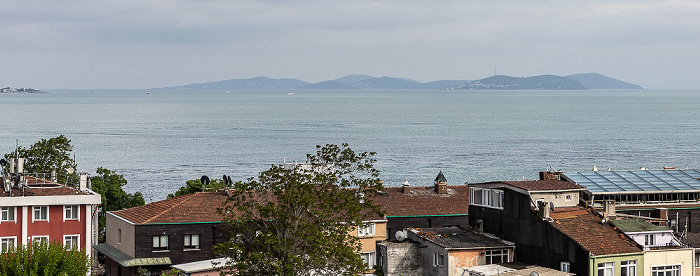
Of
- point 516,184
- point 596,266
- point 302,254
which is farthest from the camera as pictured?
point 516,184

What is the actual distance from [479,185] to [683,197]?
13.5m

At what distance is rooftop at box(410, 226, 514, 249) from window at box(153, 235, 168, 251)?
1479 cm

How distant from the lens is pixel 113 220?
6275 cm

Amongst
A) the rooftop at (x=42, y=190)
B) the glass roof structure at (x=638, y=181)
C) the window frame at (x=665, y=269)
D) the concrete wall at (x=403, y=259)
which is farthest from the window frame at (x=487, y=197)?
the rooftop at (x=42, y=190)

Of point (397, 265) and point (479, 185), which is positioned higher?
point (479, 185)

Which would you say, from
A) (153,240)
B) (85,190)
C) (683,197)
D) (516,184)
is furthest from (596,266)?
(85,190)

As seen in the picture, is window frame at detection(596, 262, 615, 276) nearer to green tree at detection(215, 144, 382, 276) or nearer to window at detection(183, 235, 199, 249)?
green tree at detection(215, 144, 382, 276)

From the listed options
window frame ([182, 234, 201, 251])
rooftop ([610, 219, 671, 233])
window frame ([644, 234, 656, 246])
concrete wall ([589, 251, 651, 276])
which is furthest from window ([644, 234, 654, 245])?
window frame ([182, 234, 201, 251])

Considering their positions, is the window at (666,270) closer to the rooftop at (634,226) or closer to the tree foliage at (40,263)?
the rooftop at (634,226)

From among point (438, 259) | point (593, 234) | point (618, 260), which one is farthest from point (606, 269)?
point (438, 259)

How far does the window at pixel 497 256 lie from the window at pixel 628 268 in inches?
280

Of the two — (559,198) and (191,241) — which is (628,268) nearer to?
(559,198)

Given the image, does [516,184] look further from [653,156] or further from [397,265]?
[653,156]

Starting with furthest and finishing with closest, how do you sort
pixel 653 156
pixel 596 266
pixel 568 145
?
pixel 568 145 < pixel 653 156 < pixel 596 266
